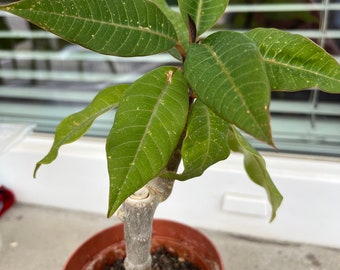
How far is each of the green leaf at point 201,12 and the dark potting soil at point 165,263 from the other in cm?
40

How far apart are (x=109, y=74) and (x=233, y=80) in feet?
2.34

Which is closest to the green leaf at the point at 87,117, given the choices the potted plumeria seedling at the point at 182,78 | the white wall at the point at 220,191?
the potted plumeria seedling at the point at 182,78

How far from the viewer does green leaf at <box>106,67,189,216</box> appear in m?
0.38

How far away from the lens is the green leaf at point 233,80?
0.32m

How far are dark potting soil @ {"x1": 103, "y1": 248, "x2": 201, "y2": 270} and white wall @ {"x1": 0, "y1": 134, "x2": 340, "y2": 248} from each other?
21 centimetres

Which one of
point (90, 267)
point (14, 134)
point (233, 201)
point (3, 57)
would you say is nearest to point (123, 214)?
point (90, 267)

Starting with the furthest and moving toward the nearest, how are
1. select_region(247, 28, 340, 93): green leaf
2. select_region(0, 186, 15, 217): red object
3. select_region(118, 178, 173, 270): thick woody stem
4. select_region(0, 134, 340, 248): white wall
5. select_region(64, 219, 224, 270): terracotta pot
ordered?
select_region(0, 186, 15, 217): red object → select_region(0, 134, 340, 248): white wall → select_region(64, 219, 224, 270): terracotta pot → select_region(118, 178, 173, 270): thick woody stem → select_region(247, 28, 340, 93): green leaf

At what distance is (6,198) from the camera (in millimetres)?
996

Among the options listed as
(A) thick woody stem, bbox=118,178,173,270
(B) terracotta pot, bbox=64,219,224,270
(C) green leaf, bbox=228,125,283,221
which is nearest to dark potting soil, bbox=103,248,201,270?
(B) terracotta pot, bbox=64,219,224,270

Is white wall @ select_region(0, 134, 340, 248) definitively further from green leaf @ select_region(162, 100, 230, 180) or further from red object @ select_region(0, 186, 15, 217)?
green leaf @ select_region(162, 100, 230, 180)

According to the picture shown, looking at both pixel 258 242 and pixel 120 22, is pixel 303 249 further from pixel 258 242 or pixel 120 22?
pixel 120 22

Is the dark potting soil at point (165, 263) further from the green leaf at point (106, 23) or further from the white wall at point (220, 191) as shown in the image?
the green leaf at point (106, 23)

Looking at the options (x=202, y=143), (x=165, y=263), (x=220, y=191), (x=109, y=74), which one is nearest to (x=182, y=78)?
(x=202, y=143)

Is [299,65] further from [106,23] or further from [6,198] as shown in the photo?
[6,198]
